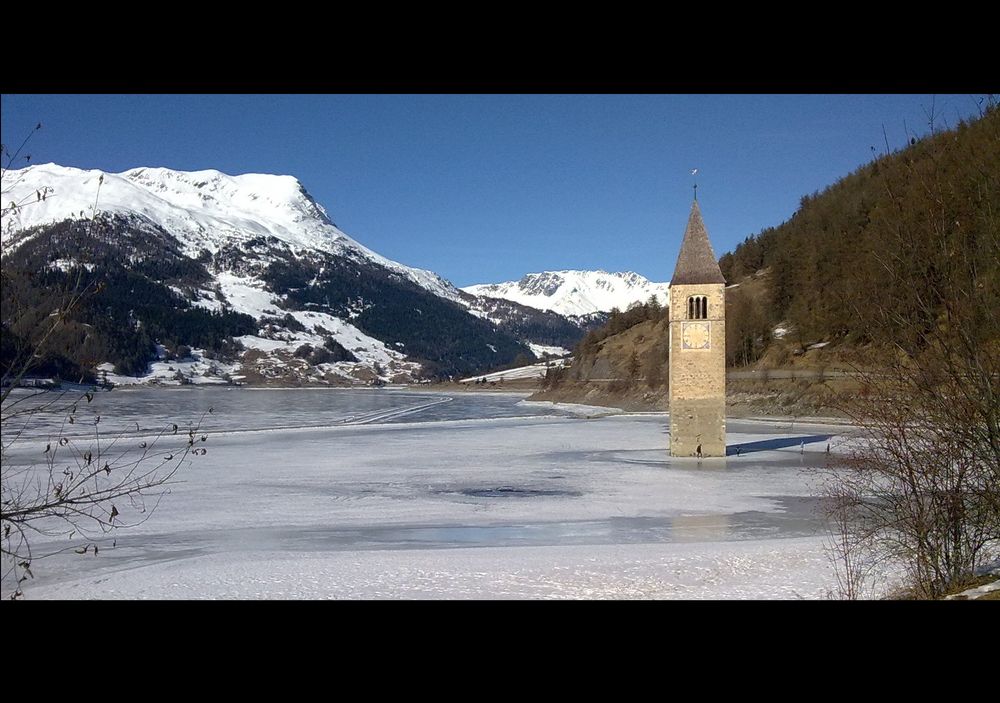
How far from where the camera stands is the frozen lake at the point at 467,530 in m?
10.9

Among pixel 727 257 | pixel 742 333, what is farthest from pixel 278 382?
pixel 742 333

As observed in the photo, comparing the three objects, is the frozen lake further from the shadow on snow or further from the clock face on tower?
the clock face on tower

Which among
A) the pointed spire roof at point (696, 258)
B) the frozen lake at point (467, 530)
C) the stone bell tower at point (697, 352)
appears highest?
the pointed spire roof at point (696, 258)

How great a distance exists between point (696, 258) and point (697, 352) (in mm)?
4235

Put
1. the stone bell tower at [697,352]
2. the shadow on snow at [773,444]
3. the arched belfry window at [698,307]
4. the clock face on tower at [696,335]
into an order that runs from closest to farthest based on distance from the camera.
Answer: the stone bell tower at [697,352], the clock face on tower at [696,335], the arched belfry window at [698,307], the shadow on snow at [773,444]

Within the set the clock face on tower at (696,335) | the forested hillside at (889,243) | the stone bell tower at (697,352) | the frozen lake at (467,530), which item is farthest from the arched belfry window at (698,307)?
the frozen lake at (467,530)

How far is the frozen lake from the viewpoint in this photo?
10.9 meters

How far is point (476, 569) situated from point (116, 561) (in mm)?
6048

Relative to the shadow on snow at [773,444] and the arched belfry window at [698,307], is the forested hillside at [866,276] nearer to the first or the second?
the shadow on snow at [773,444]

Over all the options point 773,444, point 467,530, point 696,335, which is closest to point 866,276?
point 467,530

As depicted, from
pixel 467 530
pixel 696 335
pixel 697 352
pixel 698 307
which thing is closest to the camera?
pixel 467 530

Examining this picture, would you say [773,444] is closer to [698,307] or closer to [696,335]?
[696,335]

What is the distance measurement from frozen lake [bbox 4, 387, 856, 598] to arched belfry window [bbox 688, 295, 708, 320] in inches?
236

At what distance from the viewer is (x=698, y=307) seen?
103 ft
